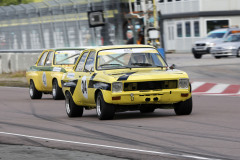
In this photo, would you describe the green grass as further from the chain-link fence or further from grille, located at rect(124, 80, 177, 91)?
grille, located at rect(124, 80, 177, 91)

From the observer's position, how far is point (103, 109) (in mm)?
12500

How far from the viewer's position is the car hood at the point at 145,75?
1231 cm

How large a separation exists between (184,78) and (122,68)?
1216 mm

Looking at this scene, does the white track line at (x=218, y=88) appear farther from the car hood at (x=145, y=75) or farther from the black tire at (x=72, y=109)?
the car hood at (x=145, y=75)

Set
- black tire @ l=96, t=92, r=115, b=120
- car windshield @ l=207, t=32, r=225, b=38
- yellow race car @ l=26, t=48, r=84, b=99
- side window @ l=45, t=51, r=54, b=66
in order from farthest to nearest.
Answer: car windshield @ l=207, t=32, r=225, b=38 < side window @ l=45, t=51, r=54, b=66 < yellow race car @ l=26, t=48, r=84, b=99 < black tire @ l=96, t=92, r=115, b=120

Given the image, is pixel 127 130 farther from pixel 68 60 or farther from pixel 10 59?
pixel 10 59

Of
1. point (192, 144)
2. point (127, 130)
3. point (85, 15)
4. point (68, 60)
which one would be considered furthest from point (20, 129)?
point (85, 15)

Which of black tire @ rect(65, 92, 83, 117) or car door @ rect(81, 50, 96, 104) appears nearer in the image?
car door @ rect(81, 50, 96, 104)

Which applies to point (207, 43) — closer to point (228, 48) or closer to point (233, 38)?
point (233, 38)

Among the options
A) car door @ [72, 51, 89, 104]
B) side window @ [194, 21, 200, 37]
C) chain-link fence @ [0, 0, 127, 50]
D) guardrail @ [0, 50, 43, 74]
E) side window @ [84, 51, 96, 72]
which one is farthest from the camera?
side window @ [194, 21, 200, 37]

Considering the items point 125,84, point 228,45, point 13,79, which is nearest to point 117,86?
point 125,84

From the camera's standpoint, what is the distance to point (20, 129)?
11.8 meters

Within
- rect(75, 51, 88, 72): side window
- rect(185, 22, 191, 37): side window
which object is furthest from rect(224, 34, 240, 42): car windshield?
rect(75, 51, 88, 72): side window

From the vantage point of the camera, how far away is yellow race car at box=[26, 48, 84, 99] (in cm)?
1969
